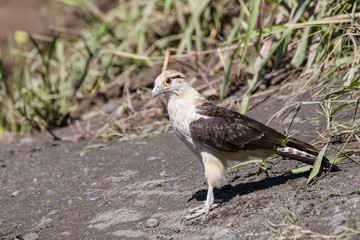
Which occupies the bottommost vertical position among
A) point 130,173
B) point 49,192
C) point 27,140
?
point 27,140

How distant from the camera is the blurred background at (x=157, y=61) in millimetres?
5953

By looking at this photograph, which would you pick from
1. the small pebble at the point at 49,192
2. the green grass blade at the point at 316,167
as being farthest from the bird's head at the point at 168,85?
the small pebble at the point at 49,192

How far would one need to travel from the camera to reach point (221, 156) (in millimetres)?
4195

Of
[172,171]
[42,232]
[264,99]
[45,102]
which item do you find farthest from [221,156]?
[45,102]

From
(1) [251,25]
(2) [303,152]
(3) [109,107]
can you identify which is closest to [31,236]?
(2) [303,152]

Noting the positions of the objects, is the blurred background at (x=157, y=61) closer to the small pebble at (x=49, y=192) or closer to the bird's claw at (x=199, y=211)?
the small pebble at (x=49, y=192)

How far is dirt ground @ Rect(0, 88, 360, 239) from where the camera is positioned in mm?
3393

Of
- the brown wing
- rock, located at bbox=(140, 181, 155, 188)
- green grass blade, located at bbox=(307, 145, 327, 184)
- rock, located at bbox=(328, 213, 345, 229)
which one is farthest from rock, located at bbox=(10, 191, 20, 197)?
rock, located at bbox=(328, 213, 345, 229)

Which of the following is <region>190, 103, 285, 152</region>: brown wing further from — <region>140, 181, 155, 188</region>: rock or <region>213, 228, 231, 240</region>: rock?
<region>140, 181, 155, 188</region>: rock

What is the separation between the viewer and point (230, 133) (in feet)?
13.5

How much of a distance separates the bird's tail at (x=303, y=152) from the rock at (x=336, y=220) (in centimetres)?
82

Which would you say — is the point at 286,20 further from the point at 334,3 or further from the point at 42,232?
the point at 42,232

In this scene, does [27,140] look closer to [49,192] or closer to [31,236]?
[49,192]

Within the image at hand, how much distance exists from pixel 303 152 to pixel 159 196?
1.29m
